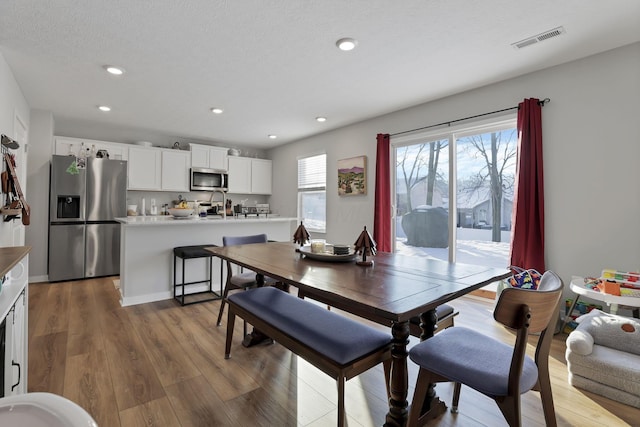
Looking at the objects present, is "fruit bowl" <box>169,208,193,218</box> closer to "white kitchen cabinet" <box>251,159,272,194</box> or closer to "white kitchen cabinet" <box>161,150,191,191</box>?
"white kitchen cabinet" <box>161,150,191,191</box>

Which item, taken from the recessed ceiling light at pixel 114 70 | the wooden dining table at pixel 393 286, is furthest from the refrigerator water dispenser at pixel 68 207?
the wooden dining table at pixel 393 286

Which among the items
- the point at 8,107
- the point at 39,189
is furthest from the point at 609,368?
the point at 39,189

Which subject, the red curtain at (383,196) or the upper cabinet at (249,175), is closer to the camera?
the red curtain at (383,196)

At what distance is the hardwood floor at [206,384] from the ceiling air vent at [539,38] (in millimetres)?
2503

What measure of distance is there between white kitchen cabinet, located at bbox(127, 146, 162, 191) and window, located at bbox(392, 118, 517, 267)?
4178 millimetres

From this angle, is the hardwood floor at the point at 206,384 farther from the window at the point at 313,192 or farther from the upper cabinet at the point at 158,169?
the window at the point at 313,192

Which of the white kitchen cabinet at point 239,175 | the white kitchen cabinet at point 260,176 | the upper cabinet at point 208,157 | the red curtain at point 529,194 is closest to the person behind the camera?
the red curtain at point 529,194

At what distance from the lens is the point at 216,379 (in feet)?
6.57

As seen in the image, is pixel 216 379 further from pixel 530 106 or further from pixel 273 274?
pixel 530 106

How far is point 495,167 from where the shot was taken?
3562 mm

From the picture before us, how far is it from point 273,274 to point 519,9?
2436 millimetres

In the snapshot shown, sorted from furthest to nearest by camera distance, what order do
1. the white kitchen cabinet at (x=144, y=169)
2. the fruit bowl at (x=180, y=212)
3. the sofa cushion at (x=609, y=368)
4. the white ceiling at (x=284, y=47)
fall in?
1. the white kitchen cabinet at (x=144, y=169)
2. the fruit bowl at (x=180, y=212)
3. the white ceiling at (x=284, y=47)
4. the sofa cushion at (x=609, y=368)

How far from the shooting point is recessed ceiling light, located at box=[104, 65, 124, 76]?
3045 millimetres

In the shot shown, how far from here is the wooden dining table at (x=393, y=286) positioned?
1185 millimetres
